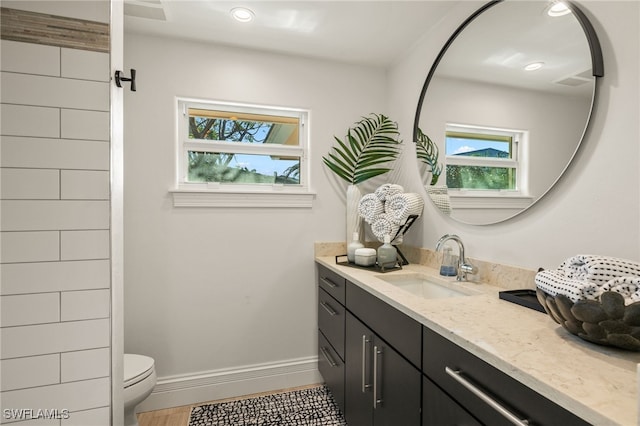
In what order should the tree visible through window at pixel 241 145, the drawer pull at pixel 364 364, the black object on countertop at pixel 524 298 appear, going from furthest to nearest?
the tree visible through window at pixel 241 145
the drawer pull at pixel 364 364
the black object on countertop at pixel 524 298

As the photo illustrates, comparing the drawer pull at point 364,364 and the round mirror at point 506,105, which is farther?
the drawer pull at point 364,364

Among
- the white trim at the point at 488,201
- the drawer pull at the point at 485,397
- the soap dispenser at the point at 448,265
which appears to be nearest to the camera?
the drawer pull at the point at 485,397

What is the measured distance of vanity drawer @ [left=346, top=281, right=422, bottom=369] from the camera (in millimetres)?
1080

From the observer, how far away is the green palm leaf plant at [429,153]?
186 centimetres

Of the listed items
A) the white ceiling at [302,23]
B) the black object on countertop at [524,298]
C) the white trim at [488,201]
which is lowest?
the black object on countertop at [524,298]

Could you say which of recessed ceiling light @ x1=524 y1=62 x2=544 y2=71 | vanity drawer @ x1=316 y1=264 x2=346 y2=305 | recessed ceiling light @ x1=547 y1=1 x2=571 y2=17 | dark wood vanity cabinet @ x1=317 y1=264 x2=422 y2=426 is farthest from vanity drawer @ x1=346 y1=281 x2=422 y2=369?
recessed ceiling light @ x1=547 y1=1 x2=571 y2=17

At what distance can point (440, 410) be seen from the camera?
0.94m

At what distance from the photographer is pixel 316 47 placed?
2121 millimetres

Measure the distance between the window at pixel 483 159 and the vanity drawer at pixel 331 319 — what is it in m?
0.97

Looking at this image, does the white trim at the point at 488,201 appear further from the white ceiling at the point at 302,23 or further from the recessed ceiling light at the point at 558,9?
the white ceiling at the point at 302,23

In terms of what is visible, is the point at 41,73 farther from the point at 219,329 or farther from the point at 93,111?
the point at 219,329

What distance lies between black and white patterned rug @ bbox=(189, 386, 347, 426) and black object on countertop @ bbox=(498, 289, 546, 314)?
123 centimetres

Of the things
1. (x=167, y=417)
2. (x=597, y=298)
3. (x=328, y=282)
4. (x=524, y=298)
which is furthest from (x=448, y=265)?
(x=167, y=417)
